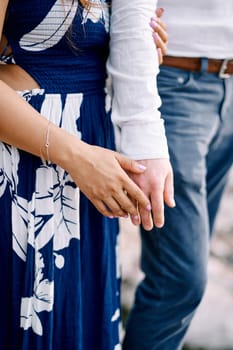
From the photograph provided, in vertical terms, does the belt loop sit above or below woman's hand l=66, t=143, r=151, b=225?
above

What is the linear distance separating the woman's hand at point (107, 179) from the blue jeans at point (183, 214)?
Result: 0.39 metres

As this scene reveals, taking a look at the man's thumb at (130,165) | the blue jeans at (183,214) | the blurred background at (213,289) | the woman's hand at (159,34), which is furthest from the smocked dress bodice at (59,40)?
the blurred background at (213,289)

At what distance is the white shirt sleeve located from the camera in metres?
1.45

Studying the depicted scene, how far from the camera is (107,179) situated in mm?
1396

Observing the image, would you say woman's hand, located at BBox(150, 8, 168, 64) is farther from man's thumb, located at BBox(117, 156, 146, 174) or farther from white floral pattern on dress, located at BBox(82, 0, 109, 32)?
man's thumb, located at BBox(117, 156, 146, 174)

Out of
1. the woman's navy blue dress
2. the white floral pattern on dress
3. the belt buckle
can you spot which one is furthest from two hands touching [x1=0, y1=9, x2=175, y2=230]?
the belt buckle

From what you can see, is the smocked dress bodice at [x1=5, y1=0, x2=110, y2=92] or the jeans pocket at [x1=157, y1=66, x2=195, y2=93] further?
the jeans pocket at [x1=157, y1=66, x2=195, y2=93]

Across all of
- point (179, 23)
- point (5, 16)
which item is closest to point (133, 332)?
point (179, 23)

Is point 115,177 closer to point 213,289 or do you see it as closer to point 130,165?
point 130,165

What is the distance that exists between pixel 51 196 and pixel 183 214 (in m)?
0.45

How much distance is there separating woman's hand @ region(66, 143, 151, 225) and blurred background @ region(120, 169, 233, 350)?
122cm

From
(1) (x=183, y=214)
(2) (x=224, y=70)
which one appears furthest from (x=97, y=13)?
(1) (x=183, y=214)

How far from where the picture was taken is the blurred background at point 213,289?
2.56 meters

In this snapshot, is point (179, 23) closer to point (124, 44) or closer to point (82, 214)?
point (124, 44)
